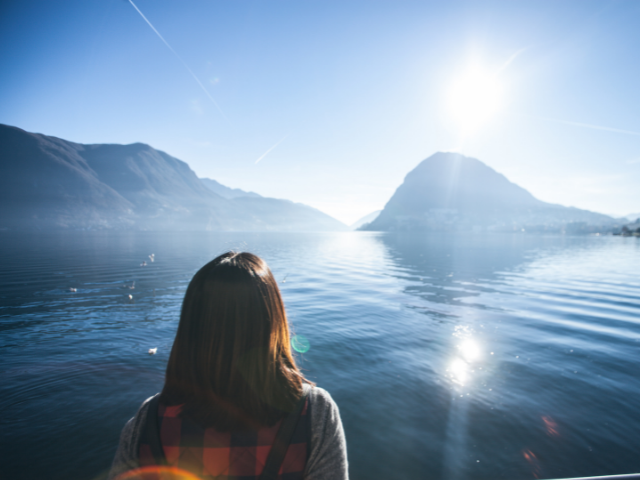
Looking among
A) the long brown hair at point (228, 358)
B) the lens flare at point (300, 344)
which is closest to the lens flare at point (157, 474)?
the long brown hair at point (228, 358)

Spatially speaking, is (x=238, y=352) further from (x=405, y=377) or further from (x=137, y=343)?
(x=137, y=343)

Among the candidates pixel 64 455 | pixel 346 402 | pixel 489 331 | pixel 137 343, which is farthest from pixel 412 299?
pixel 64 455

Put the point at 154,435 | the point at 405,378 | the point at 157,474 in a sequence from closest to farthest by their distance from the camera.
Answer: the point at 154,435 → the point at 157,474 → the point at 405,378

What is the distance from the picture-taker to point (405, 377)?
28.8 feet

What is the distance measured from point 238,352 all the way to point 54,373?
34.4 ft

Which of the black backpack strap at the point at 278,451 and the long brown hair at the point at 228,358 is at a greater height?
the long brown hair at the point at 228,358

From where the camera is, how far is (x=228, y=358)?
1821 millimetres

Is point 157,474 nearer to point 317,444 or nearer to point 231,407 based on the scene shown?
point 231,407

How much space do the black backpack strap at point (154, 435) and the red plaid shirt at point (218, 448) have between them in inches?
0.8

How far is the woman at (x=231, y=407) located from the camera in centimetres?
172

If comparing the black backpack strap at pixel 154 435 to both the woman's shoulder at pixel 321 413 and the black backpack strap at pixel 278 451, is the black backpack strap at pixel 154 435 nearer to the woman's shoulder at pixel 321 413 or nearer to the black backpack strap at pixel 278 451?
the black backpack strap at pixel 278 451

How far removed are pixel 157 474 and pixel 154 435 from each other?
327 mm

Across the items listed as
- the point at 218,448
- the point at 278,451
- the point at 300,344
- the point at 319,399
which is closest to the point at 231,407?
the point at 218,448

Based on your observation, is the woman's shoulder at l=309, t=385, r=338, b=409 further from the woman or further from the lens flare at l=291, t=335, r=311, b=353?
the lens flare at l=291, t=335, r=311, b=353
